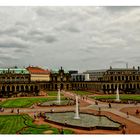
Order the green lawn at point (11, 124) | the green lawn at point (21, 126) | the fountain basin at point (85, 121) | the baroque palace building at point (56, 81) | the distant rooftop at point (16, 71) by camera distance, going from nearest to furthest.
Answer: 1. the green lawn at point (21, 126)
2. the green lawn at point (11, 124)
3. the fountain basin at point (85, 121)
4. the baroque palace building at point (56, 81)
5. the distant rooftop at point (16, 71)

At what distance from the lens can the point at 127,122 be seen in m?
40.6

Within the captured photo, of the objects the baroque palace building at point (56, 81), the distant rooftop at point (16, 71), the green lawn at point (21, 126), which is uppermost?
the distant rooftop at point (16, 71)

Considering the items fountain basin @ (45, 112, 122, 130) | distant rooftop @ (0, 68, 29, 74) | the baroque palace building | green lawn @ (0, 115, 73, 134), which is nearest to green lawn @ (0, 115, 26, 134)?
green lawn @ (0, 115, 73, 134)

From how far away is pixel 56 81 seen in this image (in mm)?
106062

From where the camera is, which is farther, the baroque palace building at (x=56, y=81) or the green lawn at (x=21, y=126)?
the baroque palace building at (x=56, y=81)

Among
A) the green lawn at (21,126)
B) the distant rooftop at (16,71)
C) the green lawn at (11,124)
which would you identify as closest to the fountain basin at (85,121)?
the green lawn at (21,126)

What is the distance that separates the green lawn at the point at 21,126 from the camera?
117 feet

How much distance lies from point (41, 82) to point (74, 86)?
10.2 m

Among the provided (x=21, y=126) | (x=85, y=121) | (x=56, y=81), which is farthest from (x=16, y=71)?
(x=21, y=126)

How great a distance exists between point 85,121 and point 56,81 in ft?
212

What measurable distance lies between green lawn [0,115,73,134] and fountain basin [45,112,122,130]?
2.32 m

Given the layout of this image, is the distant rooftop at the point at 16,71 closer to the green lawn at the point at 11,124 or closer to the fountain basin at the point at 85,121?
the fountain basin at the point at 85,121

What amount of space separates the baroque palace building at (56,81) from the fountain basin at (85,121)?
3372 cm
